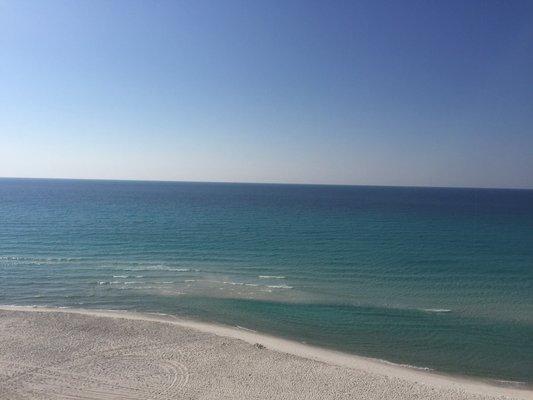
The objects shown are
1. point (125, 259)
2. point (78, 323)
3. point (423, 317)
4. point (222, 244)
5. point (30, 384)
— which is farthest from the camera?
point (222, 244)

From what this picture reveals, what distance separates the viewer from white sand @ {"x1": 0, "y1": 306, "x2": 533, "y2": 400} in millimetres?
15609

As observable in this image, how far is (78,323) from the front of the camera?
22.8m

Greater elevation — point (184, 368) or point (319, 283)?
point (319, 283)

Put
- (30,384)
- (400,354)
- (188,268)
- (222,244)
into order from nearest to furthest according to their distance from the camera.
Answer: (30,384), (400,354), (188,268), (222,244)

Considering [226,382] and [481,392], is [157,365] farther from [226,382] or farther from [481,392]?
[481,392]

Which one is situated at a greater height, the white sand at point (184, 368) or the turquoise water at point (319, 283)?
the turquoise water at point (319, 283)

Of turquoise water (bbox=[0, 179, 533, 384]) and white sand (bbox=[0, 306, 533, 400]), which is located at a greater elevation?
turquoise water (bbox=[0, 179, 533, 384])

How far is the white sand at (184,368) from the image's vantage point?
1561 cm

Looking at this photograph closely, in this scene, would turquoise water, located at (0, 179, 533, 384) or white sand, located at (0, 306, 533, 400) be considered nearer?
white sand, located at (0, 306, 533, 400)

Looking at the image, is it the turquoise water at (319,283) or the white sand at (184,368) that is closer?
the white sand at (184,368)

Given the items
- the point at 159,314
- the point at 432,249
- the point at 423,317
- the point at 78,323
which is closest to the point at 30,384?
the point at 78,323

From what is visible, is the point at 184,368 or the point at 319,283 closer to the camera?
the point at 184,368

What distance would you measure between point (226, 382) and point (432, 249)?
3914 centimetres

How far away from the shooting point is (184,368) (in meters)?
17.6
